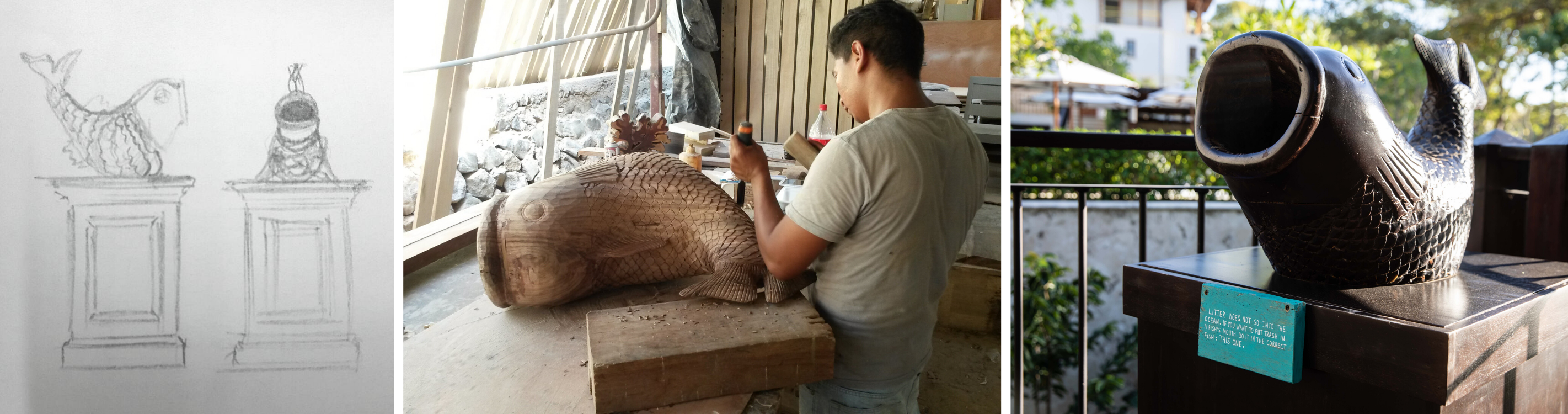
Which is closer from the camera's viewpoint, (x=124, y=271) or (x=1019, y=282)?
(x=124, y=271)

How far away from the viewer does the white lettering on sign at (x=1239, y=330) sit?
3.69ft

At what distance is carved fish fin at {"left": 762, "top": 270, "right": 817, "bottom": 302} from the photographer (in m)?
1.05

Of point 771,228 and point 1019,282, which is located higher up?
point 771,228

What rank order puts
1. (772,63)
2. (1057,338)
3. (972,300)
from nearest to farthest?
(772,63) < (972,300) < (1057,338)

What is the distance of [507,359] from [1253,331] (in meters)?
1.06

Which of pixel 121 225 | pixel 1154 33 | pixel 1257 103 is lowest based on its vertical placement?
Answer: pixel 121 225

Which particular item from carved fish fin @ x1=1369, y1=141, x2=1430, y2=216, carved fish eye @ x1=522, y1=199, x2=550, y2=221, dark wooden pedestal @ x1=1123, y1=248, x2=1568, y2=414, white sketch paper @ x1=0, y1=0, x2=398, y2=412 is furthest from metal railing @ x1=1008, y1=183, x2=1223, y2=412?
white sketch paper @ x1=0, y1=0, x2=398, y2=412

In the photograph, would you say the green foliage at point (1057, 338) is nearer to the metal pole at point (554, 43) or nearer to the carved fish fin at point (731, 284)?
the carved fish fin at point (731, 284)

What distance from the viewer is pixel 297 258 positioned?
161 centimetres

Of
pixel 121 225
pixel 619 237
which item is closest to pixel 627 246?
pixel 619 237

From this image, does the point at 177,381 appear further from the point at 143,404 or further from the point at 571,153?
the point at 571,153

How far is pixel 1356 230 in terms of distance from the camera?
1.11m

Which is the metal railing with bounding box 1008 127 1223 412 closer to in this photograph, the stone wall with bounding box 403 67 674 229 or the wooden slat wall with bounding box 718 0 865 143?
the wooden slat wall with bounding box 718 0 865 143

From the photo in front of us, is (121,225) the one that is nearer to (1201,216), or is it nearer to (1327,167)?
(1327,167)
